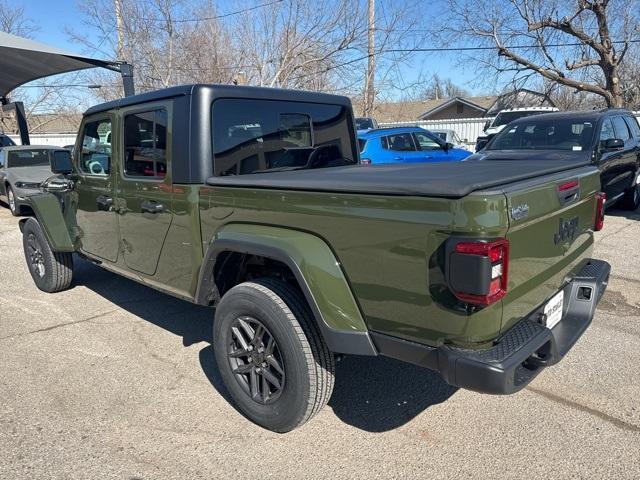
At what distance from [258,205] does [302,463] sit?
1.38 metres

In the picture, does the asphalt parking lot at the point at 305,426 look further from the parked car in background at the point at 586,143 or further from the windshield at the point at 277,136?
the parked car in background at the point at 586,143

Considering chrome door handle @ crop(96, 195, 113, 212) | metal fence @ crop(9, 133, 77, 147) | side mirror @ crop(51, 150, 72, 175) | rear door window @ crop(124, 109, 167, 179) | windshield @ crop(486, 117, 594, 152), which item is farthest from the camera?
metal fence @ crop(9, 133, 77, 147)

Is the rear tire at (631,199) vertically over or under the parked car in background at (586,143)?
under

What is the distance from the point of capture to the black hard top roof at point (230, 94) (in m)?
3.17

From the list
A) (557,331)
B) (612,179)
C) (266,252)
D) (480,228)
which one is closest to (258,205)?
(266,252)

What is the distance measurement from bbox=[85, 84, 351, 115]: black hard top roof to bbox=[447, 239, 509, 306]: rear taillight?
197 cm

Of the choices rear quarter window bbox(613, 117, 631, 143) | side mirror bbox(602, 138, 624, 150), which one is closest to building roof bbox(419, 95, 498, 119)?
rear quarter window bbox(613, 117, 631, 143)

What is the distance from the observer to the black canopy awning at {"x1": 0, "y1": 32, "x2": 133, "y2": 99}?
1118cm

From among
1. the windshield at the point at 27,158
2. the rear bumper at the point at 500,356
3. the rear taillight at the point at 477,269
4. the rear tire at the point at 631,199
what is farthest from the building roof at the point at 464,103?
the rear taillight at the point at 477,269

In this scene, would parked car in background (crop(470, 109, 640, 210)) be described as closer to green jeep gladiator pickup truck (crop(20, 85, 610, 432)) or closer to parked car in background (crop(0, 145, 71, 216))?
green jeep gladiator pickup truck (crop(20, 85, 610, 432))

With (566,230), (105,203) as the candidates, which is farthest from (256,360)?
(105,203)

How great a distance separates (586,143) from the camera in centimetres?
754

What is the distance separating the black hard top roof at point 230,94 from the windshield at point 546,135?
4.93 meters

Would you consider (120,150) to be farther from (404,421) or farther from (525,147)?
(525,147)
